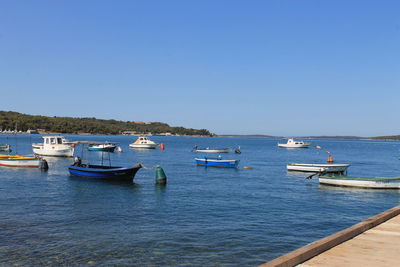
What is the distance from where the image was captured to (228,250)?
55.9 ft

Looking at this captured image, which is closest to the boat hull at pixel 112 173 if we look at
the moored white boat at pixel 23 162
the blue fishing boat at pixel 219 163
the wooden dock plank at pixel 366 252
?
the moored white boat at pixel 23 162

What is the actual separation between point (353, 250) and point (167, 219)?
14.5 m

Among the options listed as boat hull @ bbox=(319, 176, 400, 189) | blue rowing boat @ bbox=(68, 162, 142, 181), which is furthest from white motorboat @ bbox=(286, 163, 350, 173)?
blue rowing boat @ bbox=(68, 162, 142, 181)

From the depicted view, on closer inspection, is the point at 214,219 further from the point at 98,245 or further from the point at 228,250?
the point at 98,245

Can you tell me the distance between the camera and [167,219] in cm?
2330

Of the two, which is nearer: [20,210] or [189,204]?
[20,210]

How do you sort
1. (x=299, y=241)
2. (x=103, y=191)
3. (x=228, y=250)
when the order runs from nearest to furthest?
(x=228, y=250), (x=299, y=241), (x=103, y=191)

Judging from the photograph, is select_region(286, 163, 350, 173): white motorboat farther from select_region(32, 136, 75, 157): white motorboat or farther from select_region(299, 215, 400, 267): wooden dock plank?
select_region(32, 136, 75, 157): white motorboat

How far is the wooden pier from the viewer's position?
926 cm

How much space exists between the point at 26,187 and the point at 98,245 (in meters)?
21.9

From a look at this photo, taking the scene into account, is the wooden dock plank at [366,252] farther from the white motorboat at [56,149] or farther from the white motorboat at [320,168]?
the white motorboat at [56,149]

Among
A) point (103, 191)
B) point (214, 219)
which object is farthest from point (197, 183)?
point (214, 219)

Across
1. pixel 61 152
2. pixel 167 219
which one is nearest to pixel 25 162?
pixel 61 152

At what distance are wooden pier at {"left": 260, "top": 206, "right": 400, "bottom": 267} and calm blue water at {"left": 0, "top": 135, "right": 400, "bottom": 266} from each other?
16.7 feet
